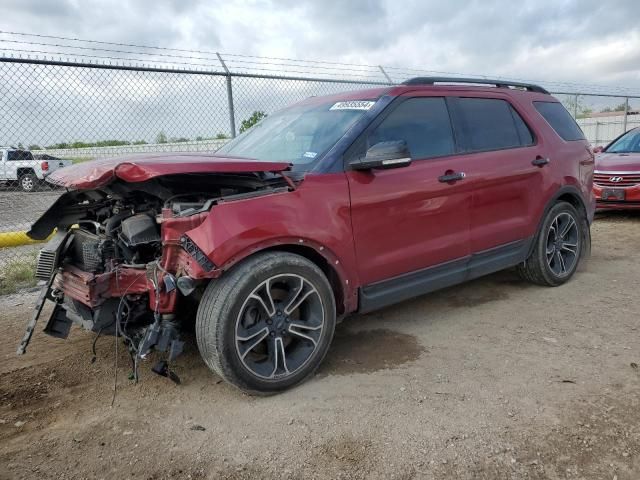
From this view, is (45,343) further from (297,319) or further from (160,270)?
(297,319)

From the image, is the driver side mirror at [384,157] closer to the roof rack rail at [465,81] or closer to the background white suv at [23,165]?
the roof rack rail at [465,81]

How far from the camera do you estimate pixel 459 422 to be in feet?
9.10

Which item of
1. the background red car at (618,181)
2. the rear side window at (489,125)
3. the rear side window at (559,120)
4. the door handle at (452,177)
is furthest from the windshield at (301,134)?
the background red car at (618,181)

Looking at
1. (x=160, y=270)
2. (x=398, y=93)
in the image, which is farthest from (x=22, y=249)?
(x=398, y=93)

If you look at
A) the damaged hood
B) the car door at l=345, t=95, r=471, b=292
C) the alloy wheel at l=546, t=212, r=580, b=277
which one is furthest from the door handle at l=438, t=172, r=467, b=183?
the alloy wheel at l=546, t=212, r=580, b=277

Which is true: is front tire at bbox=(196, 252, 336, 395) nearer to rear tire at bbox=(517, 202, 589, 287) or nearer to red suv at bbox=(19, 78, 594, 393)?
red suv at bbox=(19, 78, 594, 393)

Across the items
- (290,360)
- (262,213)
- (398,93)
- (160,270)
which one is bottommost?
(290,360)

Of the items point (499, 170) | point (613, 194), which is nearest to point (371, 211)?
point (499, 170)

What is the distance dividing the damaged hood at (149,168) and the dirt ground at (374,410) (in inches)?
52.5

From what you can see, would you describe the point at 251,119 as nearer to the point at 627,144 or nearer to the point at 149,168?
the point at 149,168

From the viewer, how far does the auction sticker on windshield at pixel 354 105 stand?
12.2 ft

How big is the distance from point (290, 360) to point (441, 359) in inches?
42.5

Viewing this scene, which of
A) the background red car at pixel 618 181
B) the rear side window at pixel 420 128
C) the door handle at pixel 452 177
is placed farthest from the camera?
the background red car at pixel 618 181

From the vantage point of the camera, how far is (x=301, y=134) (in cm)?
389
